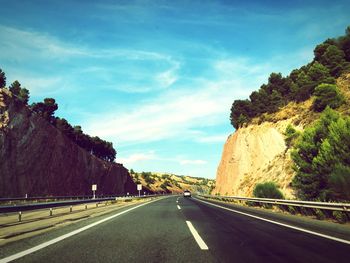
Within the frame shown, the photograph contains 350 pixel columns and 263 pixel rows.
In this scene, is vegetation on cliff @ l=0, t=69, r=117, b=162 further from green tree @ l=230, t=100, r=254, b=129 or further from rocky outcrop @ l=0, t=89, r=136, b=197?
green tree @ l=230, t=100, r=254, b=129

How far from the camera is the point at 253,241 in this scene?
686cm

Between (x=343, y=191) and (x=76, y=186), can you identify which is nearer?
(x=343, y=191)

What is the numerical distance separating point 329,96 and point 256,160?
650 inches

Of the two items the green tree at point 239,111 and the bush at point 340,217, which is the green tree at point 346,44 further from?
the bush at point 340,217

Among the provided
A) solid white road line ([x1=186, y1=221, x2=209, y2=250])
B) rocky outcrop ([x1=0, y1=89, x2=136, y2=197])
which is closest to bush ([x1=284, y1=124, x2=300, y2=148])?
rocky outcrop ([x1=0, y1=89, x2=136, y2=197])

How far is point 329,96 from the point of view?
121 feet

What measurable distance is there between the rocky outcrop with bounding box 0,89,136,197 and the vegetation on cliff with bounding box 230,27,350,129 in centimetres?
3323

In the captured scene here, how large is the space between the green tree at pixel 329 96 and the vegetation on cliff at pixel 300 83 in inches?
6.3

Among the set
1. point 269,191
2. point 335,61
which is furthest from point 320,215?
point 335,61

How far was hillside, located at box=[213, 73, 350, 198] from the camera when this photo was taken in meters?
38.8

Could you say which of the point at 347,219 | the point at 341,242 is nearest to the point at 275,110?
the point at 347,219

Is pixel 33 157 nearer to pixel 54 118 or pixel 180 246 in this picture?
pixel 54 118

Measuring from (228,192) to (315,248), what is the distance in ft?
173

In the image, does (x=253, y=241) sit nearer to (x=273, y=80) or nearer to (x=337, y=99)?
(x=337, y=99)
